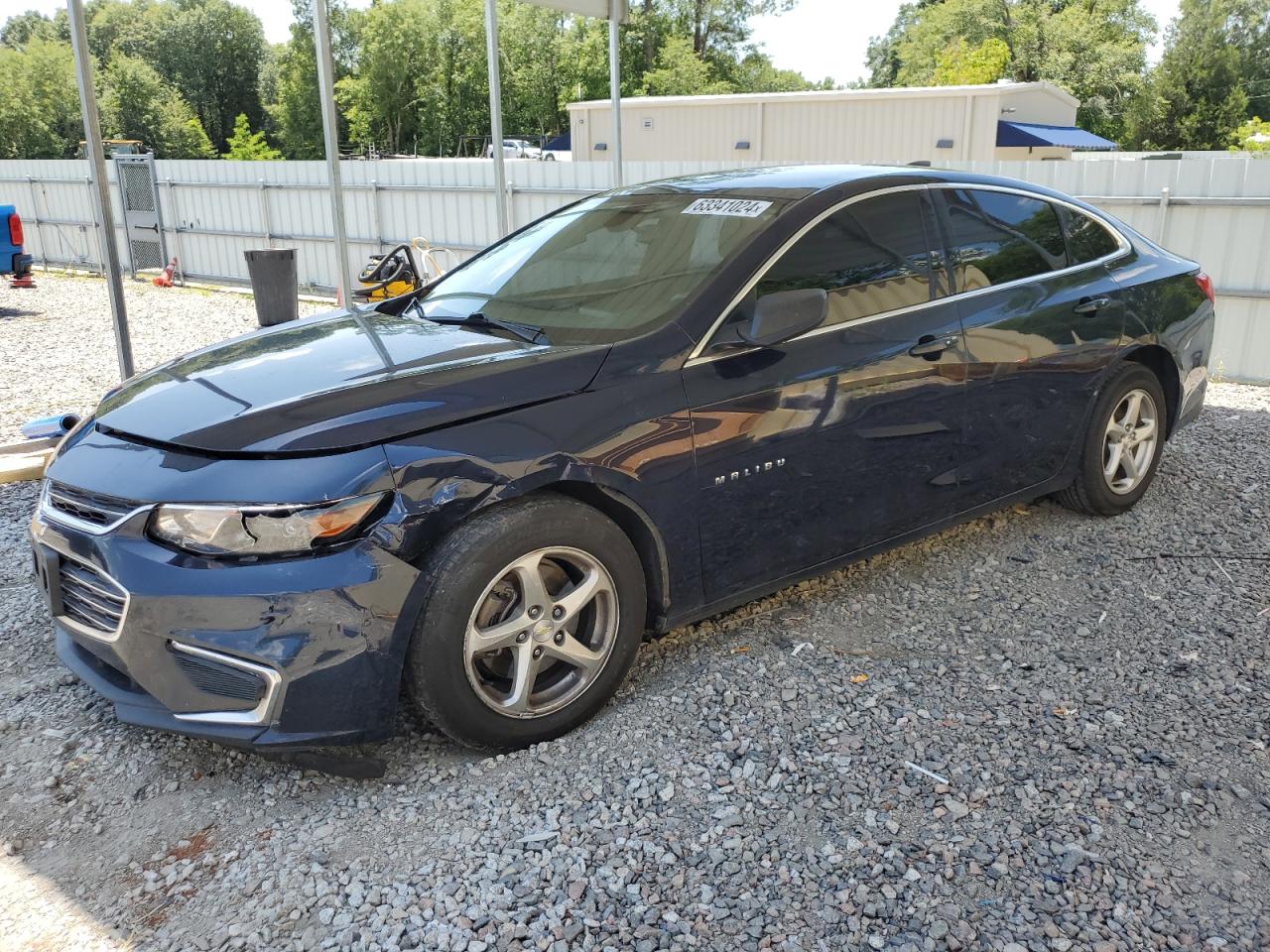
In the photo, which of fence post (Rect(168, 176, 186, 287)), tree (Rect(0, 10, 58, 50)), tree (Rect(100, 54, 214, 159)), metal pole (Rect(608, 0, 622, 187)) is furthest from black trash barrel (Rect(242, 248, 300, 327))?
tree (Rect(0, 10, 58, 50))

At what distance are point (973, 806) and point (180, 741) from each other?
2350mm

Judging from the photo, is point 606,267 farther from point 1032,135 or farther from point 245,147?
point 245,147

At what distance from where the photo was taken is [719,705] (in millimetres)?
3387

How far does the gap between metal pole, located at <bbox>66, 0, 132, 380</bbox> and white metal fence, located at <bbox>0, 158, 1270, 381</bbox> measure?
6.24 meters

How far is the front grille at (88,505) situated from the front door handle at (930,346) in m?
2.66

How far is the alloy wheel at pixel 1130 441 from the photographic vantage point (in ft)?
16.0

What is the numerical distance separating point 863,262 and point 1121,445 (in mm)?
1894

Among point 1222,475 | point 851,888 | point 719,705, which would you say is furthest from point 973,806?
point 1222,475

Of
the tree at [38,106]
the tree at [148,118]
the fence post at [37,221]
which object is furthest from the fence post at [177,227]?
the tree at [148,118]

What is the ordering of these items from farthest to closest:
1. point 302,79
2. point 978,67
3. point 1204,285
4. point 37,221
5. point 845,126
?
point 302,79 → point 978,67 → point 845,126 → point 37,221 → point 1204,285

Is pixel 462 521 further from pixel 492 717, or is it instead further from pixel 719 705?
pixel 719 705

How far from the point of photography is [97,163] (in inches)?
232

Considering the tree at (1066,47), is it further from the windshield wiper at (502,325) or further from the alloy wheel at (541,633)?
the alloy wheel at (541,633)

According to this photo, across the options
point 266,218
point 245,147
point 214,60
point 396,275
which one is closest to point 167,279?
point 266,218
